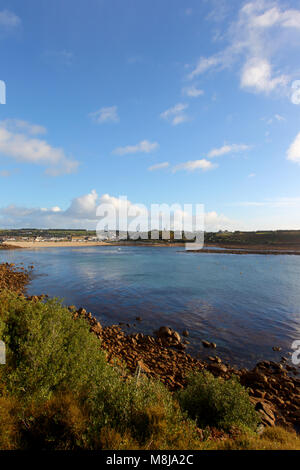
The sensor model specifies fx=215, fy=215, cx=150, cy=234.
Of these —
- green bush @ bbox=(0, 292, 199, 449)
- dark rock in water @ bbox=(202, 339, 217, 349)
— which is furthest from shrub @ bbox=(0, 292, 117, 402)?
dark rock in water @ bbox=(202, 339, 217, 349)

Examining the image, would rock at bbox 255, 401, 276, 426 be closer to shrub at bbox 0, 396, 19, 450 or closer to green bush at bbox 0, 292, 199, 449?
green bush at bbox 0, 292, 199, 449

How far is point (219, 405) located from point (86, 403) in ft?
13.6

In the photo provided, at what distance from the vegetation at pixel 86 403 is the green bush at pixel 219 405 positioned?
3cm

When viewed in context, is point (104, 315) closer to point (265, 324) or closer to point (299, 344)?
point (265, 324)

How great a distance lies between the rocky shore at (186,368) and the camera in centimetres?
875

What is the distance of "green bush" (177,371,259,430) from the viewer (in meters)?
6.49

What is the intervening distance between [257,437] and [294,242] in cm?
13481

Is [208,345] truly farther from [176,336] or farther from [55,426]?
[55,426]

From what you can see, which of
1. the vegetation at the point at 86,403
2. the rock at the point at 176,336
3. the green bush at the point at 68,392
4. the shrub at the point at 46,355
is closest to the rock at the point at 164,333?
the rock at the point at 176,336

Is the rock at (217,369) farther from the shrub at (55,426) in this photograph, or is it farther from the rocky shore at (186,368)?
the shrub at (55,426)

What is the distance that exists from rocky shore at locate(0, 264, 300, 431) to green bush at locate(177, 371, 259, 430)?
1.24 meters
